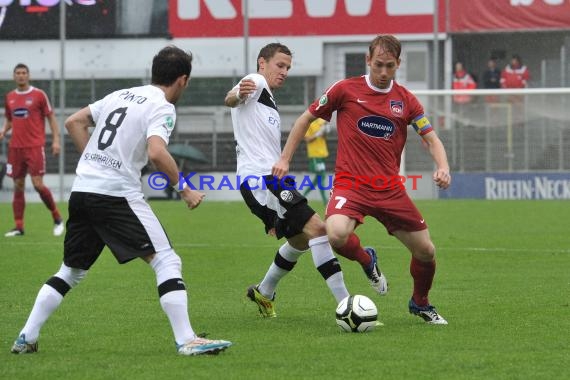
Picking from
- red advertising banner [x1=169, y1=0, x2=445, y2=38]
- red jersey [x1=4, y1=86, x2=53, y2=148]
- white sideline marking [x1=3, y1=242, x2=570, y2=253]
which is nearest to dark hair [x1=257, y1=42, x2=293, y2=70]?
A: white sideline marking [x1=3, y1=242, x2=570, y2=253]

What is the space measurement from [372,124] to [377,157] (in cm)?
23

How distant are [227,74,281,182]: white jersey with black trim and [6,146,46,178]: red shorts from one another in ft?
26.3

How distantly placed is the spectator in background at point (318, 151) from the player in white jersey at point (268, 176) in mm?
14275

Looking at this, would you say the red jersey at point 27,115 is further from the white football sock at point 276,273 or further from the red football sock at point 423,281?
the red football sock at point 423,281

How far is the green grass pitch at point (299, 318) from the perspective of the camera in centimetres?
631

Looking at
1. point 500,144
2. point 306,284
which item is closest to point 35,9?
point 500,144

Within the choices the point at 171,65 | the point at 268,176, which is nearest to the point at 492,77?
the point at 268,176

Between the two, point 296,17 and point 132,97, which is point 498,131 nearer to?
point 296,17

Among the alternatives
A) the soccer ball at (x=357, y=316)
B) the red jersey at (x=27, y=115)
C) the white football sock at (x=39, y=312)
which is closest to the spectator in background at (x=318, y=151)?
the red jersey at (x=27, y=115)

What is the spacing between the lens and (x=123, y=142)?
6.70 meters

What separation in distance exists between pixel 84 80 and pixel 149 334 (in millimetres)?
19641

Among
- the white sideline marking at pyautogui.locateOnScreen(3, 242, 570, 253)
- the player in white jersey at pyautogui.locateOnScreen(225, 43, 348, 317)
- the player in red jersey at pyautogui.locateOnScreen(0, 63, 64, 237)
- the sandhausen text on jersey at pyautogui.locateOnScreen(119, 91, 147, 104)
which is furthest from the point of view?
the player in red jersey at pyautogui.locateOnScreen(0, 63, 64, 237)

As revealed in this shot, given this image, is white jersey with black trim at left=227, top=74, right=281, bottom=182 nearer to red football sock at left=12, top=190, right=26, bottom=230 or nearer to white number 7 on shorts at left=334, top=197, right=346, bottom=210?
white number 7 on shorts at left=334, top=197, right=346, bottom=210

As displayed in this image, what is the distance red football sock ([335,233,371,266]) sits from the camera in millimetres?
8312
